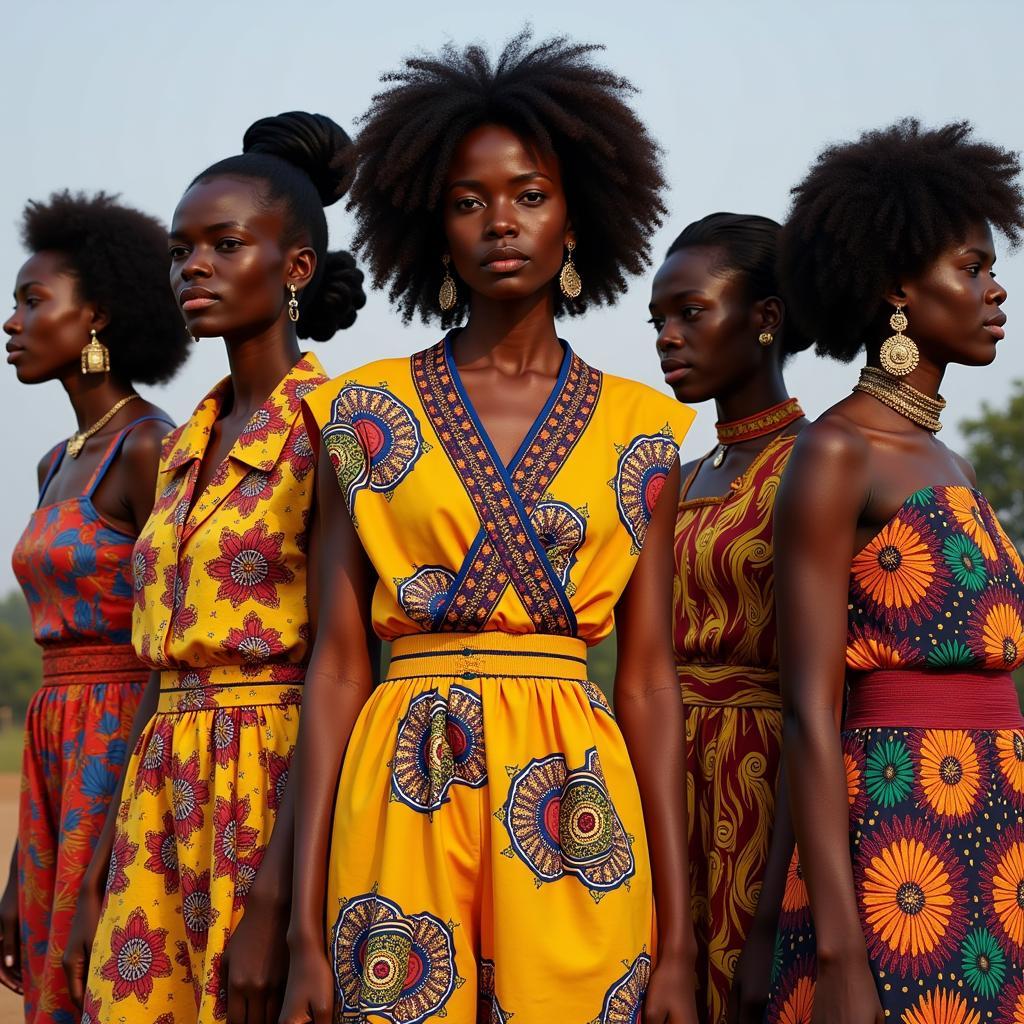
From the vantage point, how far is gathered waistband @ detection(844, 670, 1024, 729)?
133 inches

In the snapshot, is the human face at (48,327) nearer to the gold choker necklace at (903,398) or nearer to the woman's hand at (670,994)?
the gold choker necklace at (903,398)

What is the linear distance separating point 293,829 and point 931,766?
1.33 meters

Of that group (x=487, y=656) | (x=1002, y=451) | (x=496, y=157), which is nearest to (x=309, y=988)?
(x=487, y=656)

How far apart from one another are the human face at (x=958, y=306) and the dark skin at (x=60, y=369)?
7.78 feet

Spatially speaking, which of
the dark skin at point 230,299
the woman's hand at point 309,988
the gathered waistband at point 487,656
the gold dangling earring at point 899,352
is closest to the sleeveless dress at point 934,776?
the gold dangling earring at point 899,352

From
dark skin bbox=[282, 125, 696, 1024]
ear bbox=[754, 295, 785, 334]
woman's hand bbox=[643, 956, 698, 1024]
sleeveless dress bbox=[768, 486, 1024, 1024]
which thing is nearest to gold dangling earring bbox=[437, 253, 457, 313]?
dark skin bbox=[282, 125, 696, 1024]

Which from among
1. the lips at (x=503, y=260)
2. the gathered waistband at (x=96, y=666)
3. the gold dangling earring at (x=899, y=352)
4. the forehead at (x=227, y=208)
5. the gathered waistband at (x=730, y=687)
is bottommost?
the gathered waistband at (x=730, y=687)

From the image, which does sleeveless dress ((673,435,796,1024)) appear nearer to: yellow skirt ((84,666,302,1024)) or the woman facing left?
yellow skirt ((84,666,302,1024))

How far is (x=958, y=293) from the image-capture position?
3.62m

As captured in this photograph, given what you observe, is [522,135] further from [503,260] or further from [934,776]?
[934,776]

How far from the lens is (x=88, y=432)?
5160mm

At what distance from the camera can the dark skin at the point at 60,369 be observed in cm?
502

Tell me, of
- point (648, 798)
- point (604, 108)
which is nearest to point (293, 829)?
point (648, 798)

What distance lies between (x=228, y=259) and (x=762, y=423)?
5.28ft
